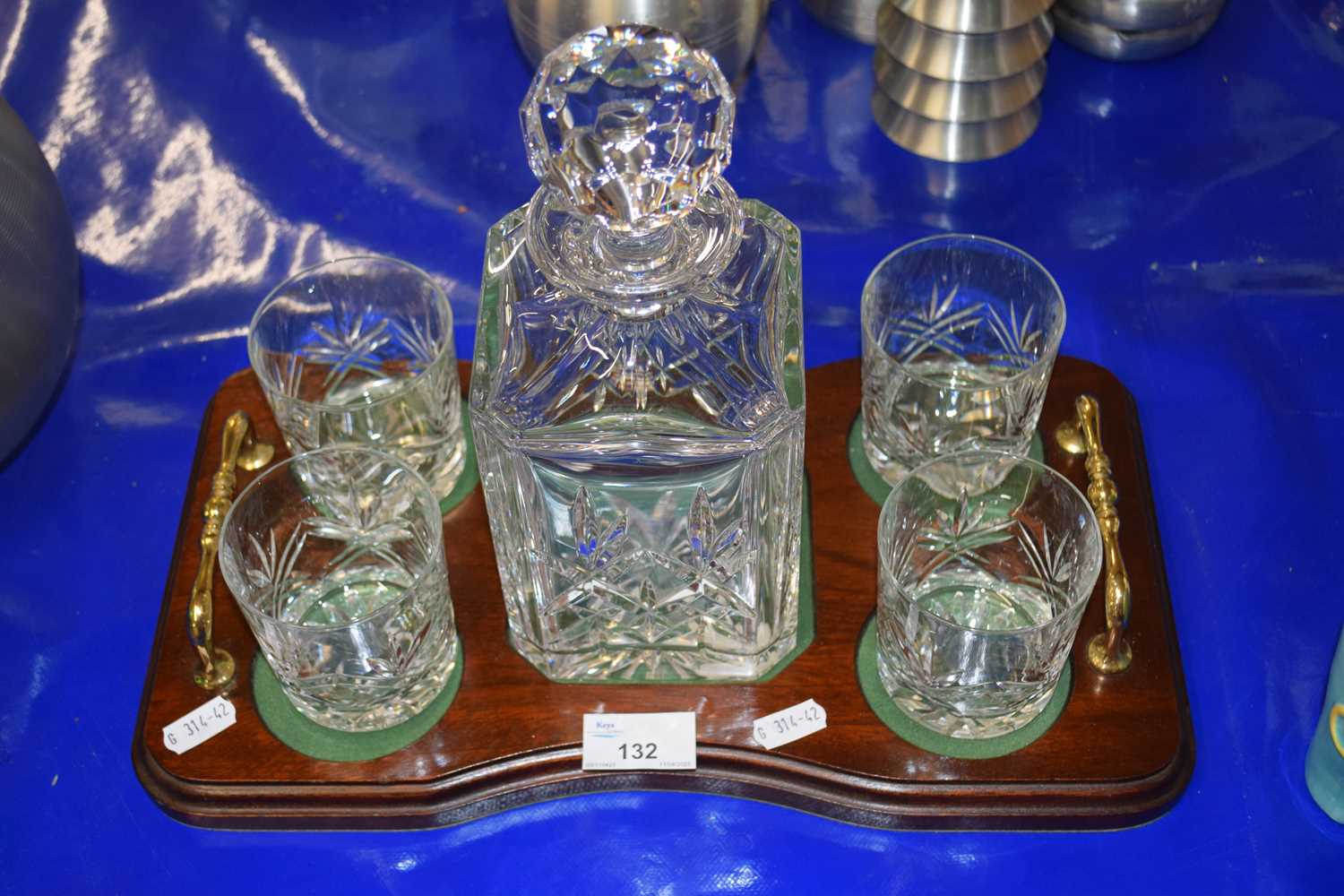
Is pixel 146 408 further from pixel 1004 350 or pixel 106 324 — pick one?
pixel 1004 350

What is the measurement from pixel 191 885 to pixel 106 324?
407 mm

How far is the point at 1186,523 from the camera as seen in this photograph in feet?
2.89

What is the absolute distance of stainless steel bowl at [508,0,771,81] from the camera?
92 centimetres

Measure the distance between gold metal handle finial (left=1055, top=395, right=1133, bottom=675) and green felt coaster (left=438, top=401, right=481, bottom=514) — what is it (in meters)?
0.30

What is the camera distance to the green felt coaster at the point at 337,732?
0.74m

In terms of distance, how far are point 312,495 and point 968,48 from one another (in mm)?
486

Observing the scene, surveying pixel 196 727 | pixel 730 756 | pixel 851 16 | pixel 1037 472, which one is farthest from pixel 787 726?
pixel 851 16

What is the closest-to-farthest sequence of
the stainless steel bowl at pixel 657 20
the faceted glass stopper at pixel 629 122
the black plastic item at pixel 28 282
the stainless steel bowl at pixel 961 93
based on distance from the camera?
the faceted glass stopper at pixel 629 122
the black plastic item at pixel 28 282
the stainless steel bowl at pixel 657 20
the stainless steel bowl at pixel 961 93

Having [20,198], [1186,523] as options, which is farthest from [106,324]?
[1186,523]

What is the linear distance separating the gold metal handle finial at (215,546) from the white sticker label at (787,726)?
9.7 inches

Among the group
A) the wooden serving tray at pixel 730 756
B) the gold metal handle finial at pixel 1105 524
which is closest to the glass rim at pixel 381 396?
the wooden serving tray at pixel 730 756

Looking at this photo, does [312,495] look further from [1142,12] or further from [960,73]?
[1142,12]

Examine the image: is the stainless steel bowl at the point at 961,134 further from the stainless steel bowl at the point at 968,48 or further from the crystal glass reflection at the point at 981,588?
the crystal glass reflection at the point at 981,588

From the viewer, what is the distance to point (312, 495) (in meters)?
0.79
